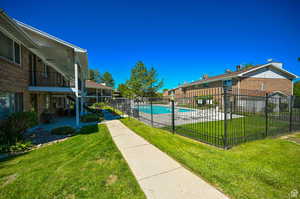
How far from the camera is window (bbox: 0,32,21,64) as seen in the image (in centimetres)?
558

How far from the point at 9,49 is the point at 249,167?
1091 cm

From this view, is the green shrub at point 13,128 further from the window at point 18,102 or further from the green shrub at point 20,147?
the window at point 18,102

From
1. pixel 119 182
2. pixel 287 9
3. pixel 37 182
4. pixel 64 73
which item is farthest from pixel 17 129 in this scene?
pixel 287 9

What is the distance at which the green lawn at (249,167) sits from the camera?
213cm

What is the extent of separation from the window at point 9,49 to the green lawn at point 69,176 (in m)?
5.24

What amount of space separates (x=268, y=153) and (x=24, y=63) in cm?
1267

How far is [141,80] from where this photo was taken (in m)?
36.2

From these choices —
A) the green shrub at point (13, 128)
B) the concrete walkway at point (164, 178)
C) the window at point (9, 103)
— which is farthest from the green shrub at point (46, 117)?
the concrete walkway at point (164, 178)

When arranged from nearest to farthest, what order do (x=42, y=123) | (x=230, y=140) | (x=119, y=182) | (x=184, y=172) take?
1. (x=119, y=182)
2. (x=184, y=172)
3. (x=230, y=140)
4. (x=42, y=123)

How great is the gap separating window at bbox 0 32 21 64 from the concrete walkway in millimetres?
7561

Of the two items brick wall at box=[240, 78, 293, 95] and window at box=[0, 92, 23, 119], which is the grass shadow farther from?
brick wall at box=[240, 78, 293, 95]

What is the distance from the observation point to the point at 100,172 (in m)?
2.81

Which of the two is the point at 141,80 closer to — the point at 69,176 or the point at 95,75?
the point at 95,75

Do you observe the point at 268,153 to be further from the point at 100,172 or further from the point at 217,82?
the point at 217,82
